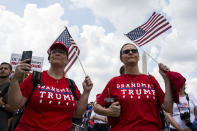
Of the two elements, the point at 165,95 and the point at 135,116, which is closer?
the point at 135,116

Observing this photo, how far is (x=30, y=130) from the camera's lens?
8.31 feet

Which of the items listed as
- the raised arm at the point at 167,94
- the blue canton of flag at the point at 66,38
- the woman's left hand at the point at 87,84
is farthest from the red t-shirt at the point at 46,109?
the blue canton of flag at the point at 66,38

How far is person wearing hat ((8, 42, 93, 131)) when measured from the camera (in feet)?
8.27

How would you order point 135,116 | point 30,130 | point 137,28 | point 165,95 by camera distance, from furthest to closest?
point 137,28, point 165,95, point 135,116, point 30,130

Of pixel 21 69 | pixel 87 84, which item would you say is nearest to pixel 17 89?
pixel 21 69

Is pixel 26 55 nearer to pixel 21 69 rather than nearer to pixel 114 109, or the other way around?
pixel 21 69

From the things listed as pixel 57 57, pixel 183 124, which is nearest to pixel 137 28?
pixel 183 124

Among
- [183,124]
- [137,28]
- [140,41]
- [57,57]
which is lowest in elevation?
[183,124]

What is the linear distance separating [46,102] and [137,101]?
1.21 m

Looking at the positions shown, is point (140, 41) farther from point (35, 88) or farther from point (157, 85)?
point (35, 88)

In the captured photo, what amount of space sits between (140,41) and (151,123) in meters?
2.51

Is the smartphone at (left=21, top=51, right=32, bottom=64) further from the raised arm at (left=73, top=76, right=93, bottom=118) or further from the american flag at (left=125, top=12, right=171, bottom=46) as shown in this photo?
the american flag at (left=125, top=12, right=171, bottom=46)

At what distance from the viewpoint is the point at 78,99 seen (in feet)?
10.2

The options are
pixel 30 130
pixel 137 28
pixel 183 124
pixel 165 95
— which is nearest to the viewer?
pixel 30 130
